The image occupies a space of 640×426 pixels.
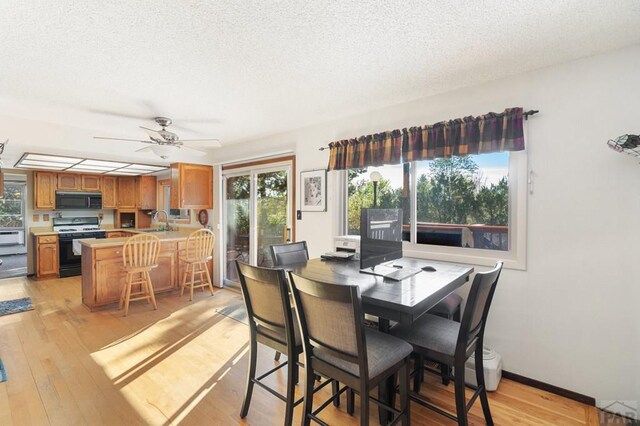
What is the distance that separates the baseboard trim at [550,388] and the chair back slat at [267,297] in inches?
72.0

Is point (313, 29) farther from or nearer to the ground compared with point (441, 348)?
farther from the ground

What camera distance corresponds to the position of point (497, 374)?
2250 millimetres

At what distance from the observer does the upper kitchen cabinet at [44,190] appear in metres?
5.75

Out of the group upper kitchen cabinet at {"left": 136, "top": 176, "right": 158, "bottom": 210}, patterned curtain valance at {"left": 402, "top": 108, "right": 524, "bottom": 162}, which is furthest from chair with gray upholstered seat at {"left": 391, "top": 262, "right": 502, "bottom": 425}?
upper kitchen cabinet at {"left": 136, "top": 176, "right": 158, "bottom": 210}

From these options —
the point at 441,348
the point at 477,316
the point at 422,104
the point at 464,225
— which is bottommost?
the point at 441,348

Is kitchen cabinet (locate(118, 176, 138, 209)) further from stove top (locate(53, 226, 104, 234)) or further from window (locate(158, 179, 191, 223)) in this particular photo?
window (locate(158, 179, 191, 223))

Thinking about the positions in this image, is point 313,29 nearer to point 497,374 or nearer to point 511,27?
point 511,27

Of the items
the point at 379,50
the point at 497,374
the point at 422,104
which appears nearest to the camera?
the point at 379,50

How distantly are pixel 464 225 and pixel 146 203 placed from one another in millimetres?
6388

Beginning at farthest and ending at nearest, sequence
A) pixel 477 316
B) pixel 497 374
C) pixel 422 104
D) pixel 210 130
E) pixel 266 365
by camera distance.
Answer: pixel 210 130
pixel 422 104
pixel 266 365
pixel 497 374
pixel 477 316

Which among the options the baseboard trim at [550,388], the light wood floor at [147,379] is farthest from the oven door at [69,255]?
the baseboard trim at [550,388]

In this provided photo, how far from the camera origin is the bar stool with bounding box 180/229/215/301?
14.6 feet

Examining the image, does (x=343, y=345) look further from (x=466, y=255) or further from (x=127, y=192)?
(x=127, y=192)

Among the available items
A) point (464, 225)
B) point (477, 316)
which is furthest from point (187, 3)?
point (464, 225)
